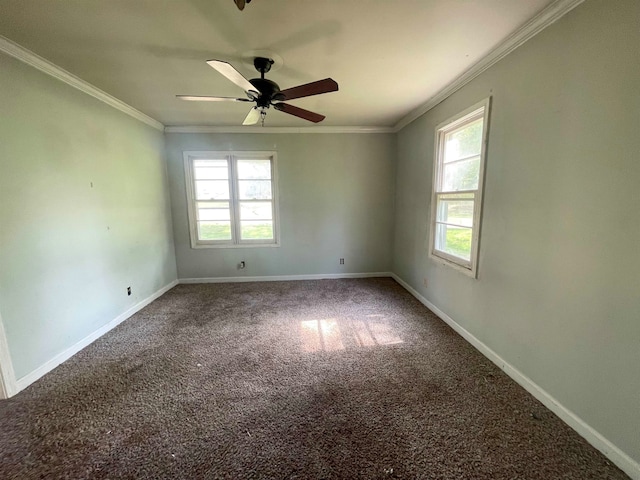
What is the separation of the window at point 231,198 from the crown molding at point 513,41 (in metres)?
2.64

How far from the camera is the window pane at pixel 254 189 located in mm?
4238

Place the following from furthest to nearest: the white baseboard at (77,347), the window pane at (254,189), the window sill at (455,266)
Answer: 1. the window pane at (254,189)
2. the window sill at (455,266)
3. the white baseboard at (77,347)

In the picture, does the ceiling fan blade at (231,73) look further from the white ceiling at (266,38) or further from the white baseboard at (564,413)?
the white baseboard at (564,413)

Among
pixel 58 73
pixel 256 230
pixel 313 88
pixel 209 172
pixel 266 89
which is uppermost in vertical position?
pixel 58 73

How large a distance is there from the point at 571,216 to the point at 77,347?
4.07 meters

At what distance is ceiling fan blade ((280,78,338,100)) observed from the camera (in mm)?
1788

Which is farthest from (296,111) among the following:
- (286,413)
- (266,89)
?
(286,413)

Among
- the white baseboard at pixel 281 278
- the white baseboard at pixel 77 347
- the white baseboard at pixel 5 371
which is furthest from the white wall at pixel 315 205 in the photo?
the white baseboard at pixel 5 371

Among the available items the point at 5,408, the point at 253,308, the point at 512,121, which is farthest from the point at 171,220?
the point at 512,121

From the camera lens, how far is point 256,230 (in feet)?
14.3

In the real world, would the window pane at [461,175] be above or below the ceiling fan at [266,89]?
below

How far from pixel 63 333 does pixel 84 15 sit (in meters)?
2.47

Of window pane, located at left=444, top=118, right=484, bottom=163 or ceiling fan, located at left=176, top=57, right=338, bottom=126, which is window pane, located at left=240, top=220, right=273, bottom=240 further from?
window pane, located at left=444, top=118, right=484, bottom=163

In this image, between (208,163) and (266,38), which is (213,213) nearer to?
(208,163)
